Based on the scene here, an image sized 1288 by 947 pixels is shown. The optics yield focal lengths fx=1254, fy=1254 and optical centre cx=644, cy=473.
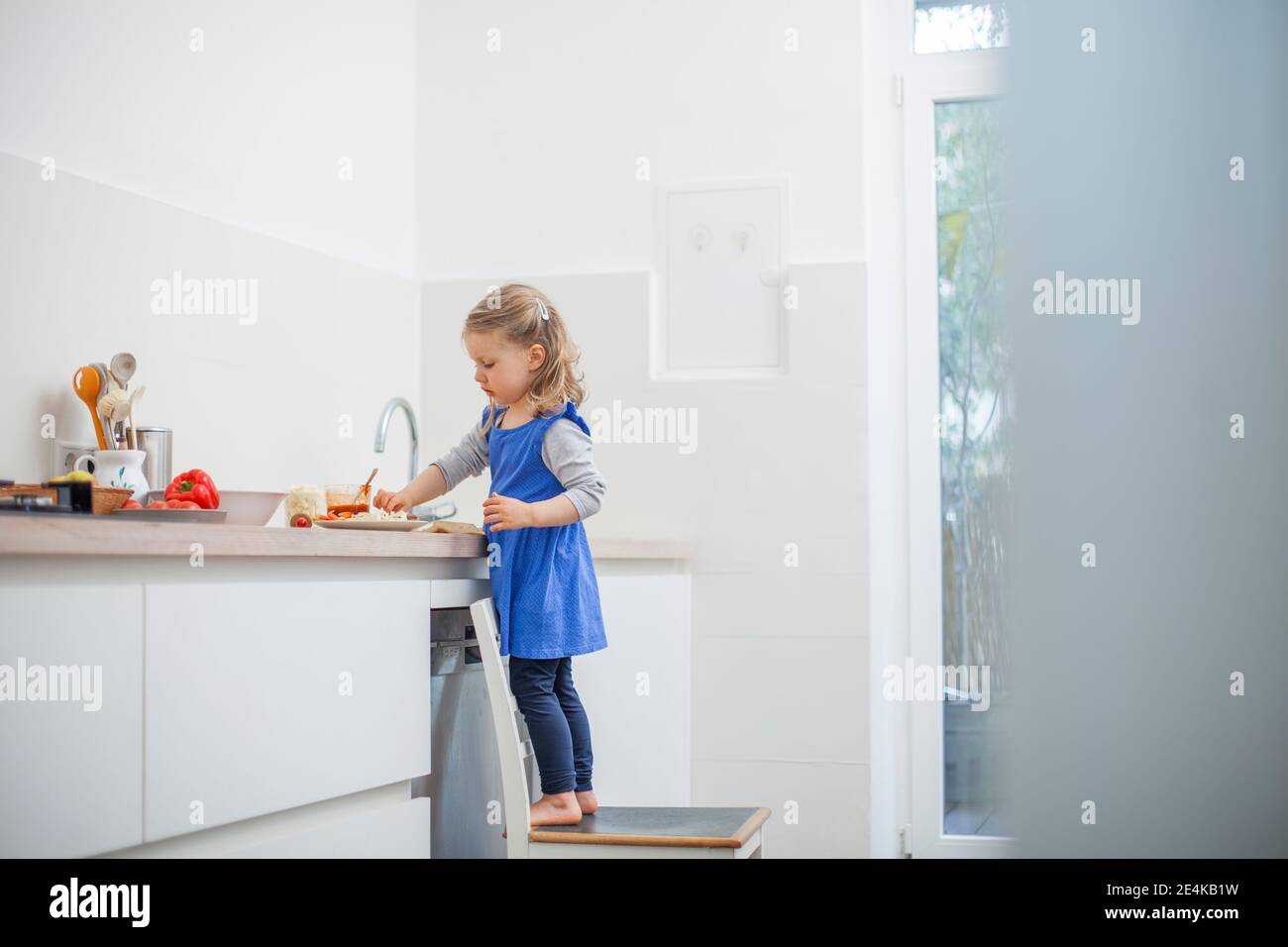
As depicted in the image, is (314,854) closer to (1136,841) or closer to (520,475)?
(520,475)

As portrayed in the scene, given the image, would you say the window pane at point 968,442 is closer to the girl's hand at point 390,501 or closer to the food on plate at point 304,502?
the girl's hand at point 390,501

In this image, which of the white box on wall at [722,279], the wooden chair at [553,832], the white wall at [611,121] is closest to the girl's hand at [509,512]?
the wooden chair at [553,832]

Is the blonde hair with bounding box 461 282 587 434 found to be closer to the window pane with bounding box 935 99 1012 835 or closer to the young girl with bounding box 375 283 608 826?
the young girl with bounding box 375 283 608 826

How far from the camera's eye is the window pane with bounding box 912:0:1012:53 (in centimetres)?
270

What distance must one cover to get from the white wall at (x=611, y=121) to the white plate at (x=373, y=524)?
1158 millimetres

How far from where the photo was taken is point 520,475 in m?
1.80

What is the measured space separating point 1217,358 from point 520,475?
44.6 inches

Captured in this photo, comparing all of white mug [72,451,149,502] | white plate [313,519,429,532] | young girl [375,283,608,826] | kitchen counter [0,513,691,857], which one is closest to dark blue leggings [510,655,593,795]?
young girl [375,283,608,826]

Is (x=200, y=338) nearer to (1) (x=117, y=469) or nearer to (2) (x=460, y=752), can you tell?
(1) (x=117, y=469)

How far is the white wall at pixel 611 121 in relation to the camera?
2621mm

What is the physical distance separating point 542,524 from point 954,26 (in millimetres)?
1669

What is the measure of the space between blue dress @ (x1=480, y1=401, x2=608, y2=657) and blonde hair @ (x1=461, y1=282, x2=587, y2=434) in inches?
1.1

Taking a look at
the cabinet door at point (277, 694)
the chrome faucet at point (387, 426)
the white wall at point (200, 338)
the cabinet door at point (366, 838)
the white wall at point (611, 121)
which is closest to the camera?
the cabinet door at point (277, 694)
